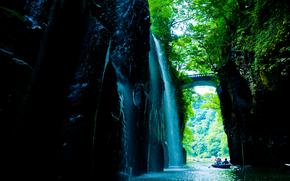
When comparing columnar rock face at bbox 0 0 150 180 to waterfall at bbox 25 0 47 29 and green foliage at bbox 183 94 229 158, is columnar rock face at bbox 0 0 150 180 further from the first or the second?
green foliage at bbox 183 94 229 158

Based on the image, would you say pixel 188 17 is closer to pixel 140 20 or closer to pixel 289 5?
pixel 140 20

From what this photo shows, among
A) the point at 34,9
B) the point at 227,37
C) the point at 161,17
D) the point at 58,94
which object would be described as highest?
the point at 161,17

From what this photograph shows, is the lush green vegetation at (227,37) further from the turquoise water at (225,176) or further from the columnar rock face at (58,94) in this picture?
the columnar rock face at (58,94)

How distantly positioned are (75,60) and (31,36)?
1.17 metres

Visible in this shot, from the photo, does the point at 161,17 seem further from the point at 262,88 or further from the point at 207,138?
the point at 207,138

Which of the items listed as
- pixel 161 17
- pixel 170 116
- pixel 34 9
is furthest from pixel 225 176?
pixel 161 17

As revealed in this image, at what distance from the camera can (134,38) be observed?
515 inches

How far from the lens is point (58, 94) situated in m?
5.23

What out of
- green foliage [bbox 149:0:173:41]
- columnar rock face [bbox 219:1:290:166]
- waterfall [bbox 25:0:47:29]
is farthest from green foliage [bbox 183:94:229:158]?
waterfall [bbox 25:0:47:29]

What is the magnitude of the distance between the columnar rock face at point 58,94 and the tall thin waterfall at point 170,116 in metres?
15.9

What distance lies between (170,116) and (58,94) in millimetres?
20423

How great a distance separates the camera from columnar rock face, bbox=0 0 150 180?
427 centimetres

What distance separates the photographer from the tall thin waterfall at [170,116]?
23906 mm

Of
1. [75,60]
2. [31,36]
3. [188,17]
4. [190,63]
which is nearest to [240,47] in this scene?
[188,17]
